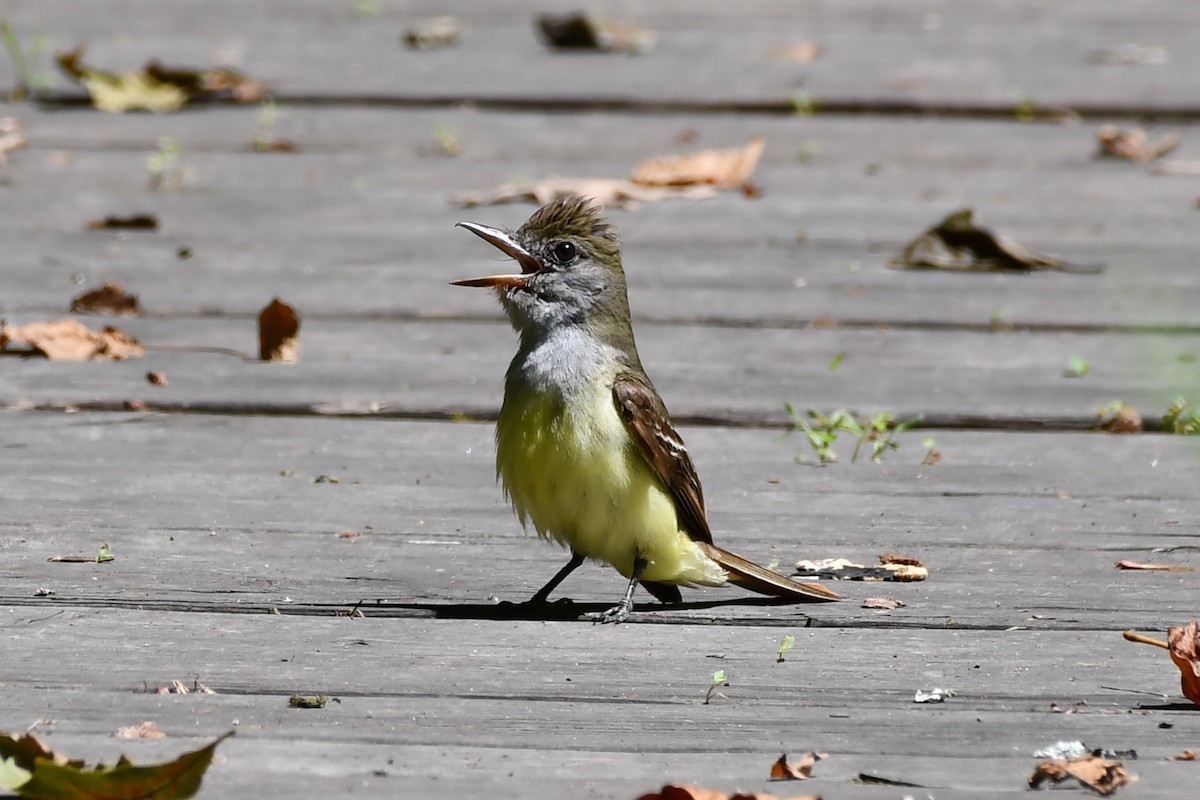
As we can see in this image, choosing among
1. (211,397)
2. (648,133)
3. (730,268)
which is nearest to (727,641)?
(211,397)

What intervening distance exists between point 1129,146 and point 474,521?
4096 mm

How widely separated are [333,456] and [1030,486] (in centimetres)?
183

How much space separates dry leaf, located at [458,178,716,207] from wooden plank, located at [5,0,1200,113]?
96 cm

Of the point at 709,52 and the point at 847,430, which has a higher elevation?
the point at 709,52

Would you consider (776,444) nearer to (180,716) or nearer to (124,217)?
(180,716)

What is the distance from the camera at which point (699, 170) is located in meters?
7.34

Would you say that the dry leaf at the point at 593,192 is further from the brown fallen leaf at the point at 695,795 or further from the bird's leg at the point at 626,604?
the brown fallen leaf at the point at 695,795

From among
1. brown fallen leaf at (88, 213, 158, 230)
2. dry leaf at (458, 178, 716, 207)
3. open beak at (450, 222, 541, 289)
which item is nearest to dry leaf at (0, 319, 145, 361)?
brown fallen leaf at (88, 213, 158, 230)

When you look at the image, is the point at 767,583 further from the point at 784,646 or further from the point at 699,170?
the point at 699,170

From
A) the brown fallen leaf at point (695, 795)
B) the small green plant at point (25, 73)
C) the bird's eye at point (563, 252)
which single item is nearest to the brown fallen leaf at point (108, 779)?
the brown fallen leaf at point (695, 795)

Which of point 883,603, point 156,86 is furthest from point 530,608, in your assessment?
point 156,86

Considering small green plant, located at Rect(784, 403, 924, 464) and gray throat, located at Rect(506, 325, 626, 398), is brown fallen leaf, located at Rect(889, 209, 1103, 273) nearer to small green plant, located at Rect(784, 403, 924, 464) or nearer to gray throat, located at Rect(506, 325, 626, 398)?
small green plant, located at Rect(784, 403, 924, 464)

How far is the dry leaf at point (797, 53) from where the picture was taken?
874 centimetres

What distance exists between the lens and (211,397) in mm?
5418
